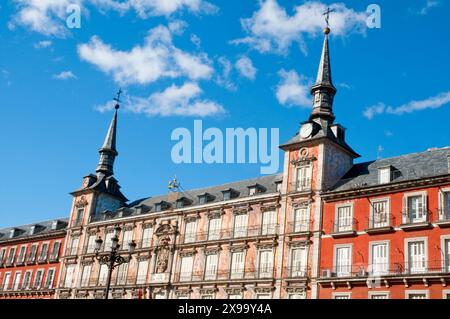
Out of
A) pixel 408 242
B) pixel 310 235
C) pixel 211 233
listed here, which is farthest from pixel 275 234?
pixel 408 242

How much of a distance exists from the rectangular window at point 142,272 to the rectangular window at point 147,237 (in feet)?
4.97

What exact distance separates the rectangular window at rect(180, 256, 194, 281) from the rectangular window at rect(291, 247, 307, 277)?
10795 mm

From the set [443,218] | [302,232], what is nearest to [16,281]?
[302,232]

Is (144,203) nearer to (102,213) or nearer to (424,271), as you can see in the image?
(102,213)

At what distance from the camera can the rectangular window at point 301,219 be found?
40.1 metres

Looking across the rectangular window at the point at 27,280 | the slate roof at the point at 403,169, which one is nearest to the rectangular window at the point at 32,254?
the rectangular window at the point at 27,280

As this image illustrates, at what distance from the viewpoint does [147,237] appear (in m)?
51.7

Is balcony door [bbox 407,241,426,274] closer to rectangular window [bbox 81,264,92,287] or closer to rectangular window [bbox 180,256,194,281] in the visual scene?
rectangular window [bbox 180,256,194,281]

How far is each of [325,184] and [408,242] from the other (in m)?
8.15

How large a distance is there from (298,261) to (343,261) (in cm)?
361

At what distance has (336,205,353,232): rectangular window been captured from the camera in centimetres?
3794

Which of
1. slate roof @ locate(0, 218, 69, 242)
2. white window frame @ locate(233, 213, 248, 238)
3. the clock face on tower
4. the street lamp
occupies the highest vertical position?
the clock face on tower

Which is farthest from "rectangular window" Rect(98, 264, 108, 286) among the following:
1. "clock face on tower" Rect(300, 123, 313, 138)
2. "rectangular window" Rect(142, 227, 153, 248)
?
"clock face on tower" Rect(300, 123, 313, 138)

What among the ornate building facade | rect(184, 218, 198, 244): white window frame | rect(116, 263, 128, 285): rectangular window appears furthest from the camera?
rect(116, 263, 128, 285): rectangular window
